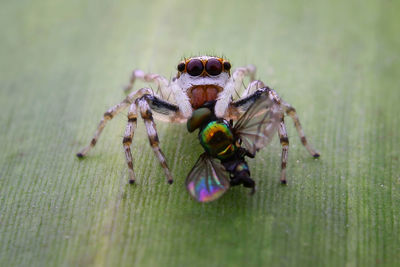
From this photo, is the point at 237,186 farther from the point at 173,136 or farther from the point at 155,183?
the point at 173,136

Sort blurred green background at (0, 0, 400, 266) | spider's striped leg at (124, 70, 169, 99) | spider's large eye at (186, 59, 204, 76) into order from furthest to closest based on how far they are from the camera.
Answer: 1. spider's striped leg at (124, 70, 169, 99)
2. spider's large eye at (186, 59, 204, 76)
3. blurred green background at (0, 0, 400, 266)

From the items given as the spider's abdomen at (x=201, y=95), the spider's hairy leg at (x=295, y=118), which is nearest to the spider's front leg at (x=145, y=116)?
the spider's abdomen at (x=201, y=95)

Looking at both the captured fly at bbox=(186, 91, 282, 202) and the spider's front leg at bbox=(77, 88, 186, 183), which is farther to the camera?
the spider's front leg at bbox=(77, 88, 186, 183)

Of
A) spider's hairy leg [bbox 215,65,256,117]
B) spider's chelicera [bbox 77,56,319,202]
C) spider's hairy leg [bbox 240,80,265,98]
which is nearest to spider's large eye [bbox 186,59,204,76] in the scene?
spider's chelicera [bbox 77,56,319,202]

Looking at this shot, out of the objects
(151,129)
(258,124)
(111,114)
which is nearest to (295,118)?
(258,124)

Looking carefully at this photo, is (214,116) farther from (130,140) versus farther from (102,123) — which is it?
(102,123)

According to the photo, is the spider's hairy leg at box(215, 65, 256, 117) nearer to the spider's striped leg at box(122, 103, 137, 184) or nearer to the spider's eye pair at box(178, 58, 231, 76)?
the spider's eye pair at box(178, 58, 231, 76)

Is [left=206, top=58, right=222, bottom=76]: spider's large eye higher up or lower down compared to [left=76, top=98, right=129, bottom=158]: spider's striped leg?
higher up

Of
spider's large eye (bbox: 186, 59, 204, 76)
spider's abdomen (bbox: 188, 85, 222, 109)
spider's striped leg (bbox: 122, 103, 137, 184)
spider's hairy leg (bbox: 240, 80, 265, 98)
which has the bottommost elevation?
spider's striped leg (bbox: 122, 103, 137, 184)
